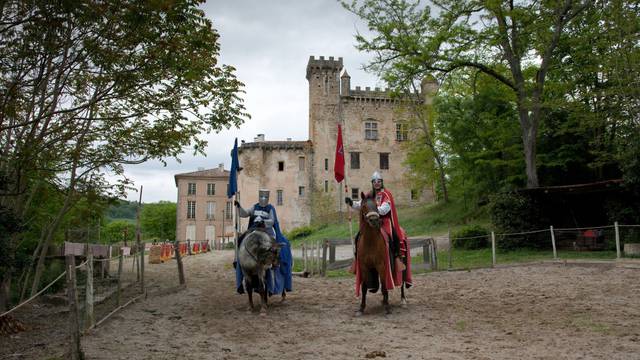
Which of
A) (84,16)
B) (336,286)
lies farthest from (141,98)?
(336,286)

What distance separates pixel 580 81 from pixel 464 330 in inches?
811

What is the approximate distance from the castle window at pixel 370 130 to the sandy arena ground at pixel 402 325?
45.1m

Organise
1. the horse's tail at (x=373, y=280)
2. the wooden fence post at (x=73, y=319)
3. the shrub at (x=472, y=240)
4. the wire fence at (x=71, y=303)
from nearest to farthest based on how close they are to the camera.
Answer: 1. the wooden fence post at (x=73, y=319)
2. the wire fence at (x=71, y=303)
3. the horse's tail at (x=373, y=280)
4. the shrub at (x=472, y=240)

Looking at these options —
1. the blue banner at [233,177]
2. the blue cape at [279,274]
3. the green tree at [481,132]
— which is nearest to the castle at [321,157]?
the green tree at [481,132]

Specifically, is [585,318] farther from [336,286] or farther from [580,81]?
[580,81]

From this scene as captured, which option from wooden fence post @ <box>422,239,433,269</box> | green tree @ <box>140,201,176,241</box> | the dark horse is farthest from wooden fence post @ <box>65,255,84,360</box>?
green tree @ <box>140,201,176,241</box>

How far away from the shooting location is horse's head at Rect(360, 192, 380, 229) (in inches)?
354

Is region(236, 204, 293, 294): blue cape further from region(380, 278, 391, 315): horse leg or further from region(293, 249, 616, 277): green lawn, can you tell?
region(293, 249, 616, 277): green lawn

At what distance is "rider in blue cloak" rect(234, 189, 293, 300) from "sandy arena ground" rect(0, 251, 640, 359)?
455 millimetres

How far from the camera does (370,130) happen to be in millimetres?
58781

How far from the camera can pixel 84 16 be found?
8.63 m

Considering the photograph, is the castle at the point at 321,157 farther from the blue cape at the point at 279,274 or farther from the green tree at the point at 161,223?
the green tree at the point at 161,223

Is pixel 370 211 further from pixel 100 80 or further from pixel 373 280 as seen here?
pixel 100 80

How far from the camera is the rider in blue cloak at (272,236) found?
11039 millimetres
